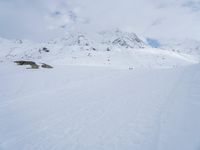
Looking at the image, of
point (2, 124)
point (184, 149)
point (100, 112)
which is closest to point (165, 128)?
point (184, 149)

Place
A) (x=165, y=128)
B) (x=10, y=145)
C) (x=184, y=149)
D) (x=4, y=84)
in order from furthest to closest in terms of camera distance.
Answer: (x=4, y=84) → (x=165, y=128) → (x=10, y=145) → (x=184, y=149)

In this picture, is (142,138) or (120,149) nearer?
(120,149)

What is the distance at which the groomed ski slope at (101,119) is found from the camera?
5712 mm

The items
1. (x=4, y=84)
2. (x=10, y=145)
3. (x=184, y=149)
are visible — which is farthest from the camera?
(x=4, y=84)

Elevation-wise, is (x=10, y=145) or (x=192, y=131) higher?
(x=192, y=131)

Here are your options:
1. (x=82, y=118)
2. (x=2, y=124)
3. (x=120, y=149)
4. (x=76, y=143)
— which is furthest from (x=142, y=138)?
(x=2, y=124)

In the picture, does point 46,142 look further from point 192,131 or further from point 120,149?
point 192,131

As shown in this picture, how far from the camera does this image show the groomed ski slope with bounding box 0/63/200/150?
5712mm

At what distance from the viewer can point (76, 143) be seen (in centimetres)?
582

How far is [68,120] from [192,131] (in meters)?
4.17

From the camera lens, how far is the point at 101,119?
746 centimetres

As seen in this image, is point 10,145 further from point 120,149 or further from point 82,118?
point 120,149

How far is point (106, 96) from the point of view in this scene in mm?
10875

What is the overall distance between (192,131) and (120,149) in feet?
7.59
